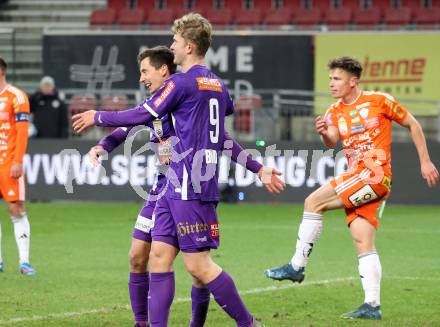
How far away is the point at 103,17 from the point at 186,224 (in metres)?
20.1

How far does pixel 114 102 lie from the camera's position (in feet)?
67.0

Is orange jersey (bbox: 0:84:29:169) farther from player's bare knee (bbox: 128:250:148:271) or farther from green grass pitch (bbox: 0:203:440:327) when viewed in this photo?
player's bare knee (bbox: 128:250:148:271)

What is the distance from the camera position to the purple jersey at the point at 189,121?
672cm

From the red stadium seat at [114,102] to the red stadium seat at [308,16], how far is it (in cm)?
646

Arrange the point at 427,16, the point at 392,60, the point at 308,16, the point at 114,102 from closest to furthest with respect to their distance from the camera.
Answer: the point at 114,102 < the point at 392,60 < the point at 427,16 < the point at 308,16

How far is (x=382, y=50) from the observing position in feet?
69.7

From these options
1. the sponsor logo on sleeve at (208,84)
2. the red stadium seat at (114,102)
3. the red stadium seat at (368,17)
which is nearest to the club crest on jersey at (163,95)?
the sponsor logo on sleeve at (208,84)

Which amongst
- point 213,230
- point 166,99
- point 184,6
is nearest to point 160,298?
point 213,230

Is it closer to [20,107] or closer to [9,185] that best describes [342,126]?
[20,107]

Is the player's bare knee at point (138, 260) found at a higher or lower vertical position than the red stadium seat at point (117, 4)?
lower

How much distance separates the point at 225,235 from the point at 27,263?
4.29 meters

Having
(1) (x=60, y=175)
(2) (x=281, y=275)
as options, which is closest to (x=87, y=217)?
(1) (x=60, y=175)

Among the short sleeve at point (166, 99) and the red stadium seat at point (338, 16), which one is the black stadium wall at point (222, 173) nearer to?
the red stadium seat at point (338, 16)

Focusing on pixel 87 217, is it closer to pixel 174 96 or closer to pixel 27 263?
pixel 27 263
